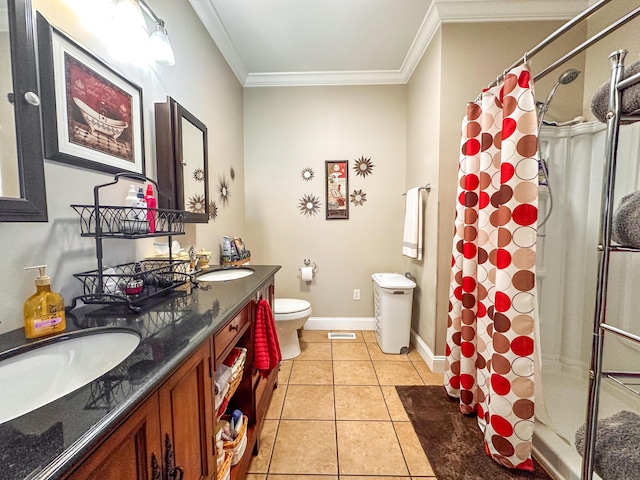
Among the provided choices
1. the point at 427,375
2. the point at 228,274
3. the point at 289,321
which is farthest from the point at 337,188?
the point at 427,375

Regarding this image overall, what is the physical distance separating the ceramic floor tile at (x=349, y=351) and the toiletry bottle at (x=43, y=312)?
1.93 metres

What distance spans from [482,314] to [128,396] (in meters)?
1.54

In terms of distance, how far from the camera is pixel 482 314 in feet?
4.70

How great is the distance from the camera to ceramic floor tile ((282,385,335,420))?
1617 mm

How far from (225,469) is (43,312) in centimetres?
81

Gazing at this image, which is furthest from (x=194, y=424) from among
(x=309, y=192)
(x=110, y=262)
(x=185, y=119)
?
(x=309, y=192)

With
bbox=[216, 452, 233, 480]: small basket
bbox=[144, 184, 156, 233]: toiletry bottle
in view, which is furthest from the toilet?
bbox=[144, 184, 156, 233]: toiletry bottle

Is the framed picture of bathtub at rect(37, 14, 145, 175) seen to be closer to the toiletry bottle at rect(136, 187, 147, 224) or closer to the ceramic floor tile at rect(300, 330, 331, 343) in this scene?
the toiletry bottle at rect(136, 187, 147, 224)

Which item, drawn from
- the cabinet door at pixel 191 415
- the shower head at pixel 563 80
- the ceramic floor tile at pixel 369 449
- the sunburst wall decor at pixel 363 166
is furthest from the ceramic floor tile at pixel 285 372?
the shower head at pixel 563 80

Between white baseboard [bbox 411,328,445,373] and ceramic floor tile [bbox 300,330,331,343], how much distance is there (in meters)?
0.80

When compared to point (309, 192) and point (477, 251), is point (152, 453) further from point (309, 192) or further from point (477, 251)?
point (309, 192)

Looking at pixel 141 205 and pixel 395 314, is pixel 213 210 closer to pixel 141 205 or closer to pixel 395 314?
pixel 141 205

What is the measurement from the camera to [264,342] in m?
1.39

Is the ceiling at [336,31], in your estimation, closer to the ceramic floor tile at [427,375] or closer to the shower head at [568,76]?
the shower head at [568,76]
